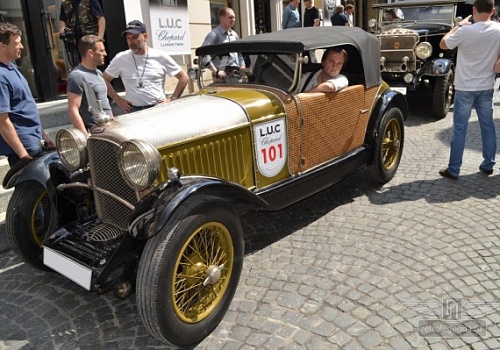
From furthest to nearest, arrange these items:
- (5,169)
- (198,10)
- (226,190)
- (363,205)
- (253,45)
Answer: (198,10) → (5,169) → (363,205) → (253,45) → (226,190)

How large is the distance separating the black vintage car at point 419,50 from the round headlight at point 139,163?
6.22 m

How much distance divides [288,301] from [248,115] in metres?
1.31

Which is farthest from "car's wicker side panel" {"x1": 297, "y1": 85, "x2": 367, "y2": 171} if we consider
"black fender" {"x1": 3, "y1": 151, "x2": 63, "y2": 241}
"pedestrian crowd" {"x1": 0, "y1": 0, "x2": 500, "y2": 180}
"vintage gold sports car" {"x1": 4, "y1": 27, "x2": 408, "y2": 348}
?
"black fender" {"x1": 3, "y1": 151, "x2": 63, "y2": 241}

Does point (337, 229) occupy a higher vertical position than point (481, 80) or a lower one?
lower

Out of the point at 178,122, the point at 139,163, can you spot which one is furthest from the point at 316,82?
the point at 139,163

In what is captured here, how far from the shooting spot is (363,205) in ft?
13.6

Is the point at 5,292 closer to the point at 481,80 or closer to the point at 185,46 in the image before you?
the point at 481,80

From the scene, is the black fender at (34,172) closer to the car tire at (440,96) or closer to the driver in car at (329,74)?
the driver in car at (329,74)

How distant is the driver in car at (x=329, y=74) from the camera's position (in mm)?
3708

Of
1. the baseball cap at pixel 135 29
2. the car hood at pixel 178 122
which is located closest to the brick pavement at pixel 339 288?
the car hood at pixel 178 122

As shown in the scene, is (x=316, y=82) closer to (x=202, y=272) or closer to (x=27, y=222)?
(x=202, y=272)

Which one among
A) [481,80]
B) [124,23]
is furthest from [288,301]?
[124,23]

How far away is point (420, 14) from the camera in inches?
344

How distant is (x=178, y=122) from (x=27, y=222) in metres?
1.33
